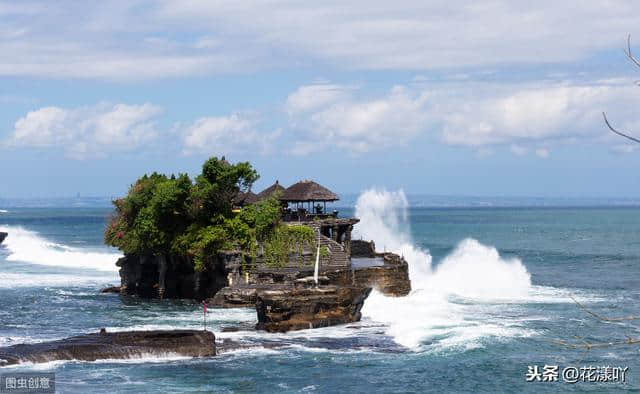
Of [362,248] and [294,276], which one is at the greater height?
[362,248]

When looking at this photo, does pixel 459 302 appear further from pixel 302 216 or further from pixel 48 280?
pixel 48 280

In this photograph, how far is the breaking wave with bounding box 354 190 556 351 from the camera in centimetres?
4028

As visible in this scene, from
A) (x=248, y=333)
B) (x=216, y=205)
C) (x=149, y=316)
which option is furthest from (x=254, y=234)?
(x=248, y=333)

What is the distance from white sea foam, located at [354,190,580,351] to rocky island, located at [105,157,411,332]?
249 centimetres

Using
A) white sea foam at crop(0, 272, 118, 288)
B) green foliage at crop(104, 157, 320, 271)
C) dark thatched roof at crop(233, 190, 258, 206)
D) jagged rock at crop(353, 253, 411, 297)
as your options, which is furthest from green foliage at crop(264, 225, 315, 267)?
→ white sea foam at crop(0, 272, 118, 288)

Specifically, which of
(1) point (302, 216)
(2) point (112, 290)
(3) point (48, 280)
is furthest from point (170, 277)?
(3) point (48, 280)

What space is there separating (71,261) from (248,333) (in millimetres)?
52362

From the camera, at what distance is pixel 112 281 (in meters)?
67.9

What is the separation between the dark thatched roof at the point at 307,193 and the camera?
56.2 meters

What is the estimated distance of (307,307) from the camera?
41719 millimetres

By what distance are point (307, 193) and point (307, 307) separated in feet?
51.0

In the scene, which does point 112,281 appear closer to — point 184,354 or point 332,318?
point 332,318

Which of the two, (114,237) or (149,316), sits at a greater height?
(114,237)

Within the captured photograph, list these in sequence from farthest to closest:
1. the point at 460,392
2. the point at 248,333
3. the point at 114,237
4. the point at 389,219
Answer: the point at 389,219 → the point at 114,237 → the point at 248,333 → the point at 460,392
